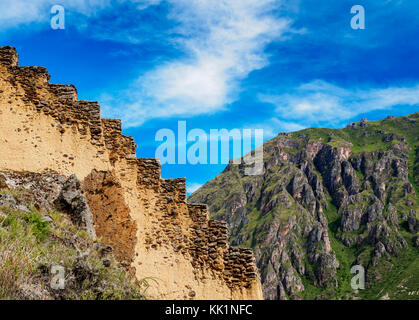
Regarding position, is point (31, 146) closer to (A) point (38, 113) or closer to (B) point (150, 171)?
(A) point (38, 113)

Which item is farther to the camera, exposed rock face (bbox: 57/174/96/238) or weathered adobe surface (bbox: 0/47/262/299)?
weathered adobe surface (bbox: 0/47/262/299)

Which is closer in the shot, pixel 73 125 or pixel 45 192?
pixel 45 192

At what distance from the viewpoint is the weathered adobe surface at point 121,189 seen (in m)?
13.2

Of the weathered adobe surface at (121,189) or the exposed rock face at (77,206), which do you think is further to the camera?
the weathered adobe surface at (121,189)

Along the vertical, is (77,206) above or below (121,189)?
below

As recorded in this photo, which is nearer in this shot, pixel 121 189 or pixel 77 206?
pixel 77 206

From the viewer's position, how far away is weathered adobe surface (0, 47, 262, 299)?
13156 millimetres

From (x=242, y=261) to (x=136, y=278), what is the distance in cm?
360

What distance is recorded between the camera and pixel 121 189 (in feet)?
45.1
